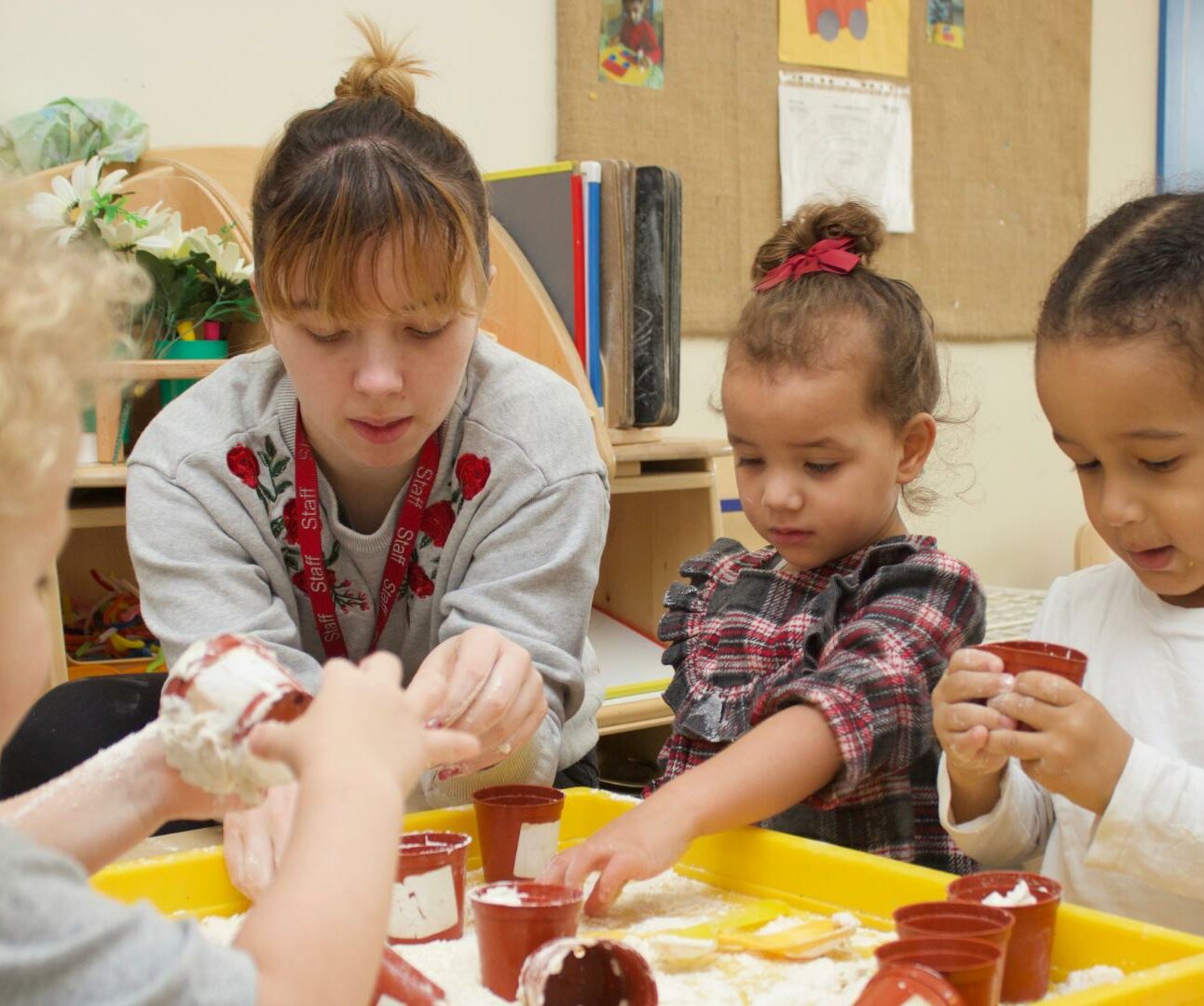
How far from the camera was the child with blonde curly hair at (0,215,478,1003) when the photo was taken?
1.77ft

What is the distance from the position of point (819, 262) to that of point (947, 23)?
7.34 feet

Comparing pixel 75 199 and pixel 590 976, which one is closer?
pixel 590 976

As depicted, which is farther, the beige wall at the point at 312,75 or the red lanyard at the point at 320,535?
the beige wall at the point at 312,75

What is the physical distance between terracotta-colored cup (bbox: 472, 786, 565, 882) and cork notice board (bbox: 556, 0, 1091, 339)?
184 cm

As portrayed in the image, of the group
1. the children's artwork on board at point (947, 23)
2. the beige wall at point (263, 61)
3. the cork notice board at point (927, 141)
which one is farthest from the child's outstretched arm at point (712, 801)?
the children's artwork on board at point (947, 23)

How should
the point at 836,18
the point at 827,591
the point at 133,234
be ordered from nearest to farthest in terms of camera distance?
the point at 827,591
the point at 133,234
the point at 836,18

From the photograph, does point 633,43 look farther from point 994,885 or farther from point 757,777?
point 994,885

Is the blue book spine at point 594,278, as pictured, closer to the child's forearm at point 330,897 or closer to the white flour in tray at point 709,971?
the white flour in tray at point 709,971

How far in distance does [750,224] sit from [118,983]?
Result: 2.66 metres

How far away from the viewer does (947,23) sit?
3.40 meters

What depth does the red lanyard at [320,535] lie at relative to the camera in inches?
55.6

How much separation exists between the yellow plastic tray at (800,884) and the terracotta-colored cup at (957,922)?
0.08m

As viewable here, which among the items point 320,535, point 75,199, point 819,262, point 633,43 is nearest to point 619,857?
point 320,535

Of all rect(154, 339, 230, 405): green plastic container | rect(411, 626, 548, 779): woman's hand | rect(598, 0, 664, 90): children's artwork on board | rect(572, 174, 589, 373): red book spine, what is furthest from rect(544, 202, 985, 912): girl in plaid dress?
rect(598, 0, 664, 90): children's artwork on board
